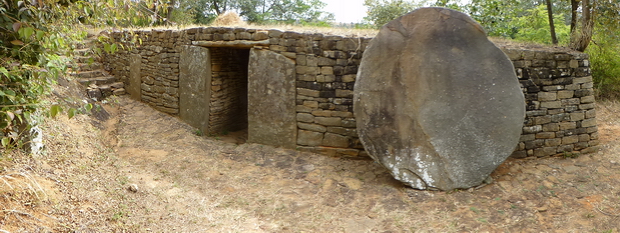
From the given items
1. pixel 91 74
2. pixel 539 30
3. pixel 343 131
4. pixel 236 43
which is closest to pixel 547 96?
pixel 343 131

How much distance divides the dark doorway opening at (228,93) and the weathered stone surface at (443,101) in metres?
2.96

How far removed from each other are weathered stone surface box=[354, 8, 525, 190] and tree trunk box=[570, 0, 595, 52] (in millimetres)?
2583

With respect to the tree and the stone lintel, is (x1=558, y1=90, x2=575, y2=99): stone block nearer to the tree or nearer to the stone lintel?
the stone lintel

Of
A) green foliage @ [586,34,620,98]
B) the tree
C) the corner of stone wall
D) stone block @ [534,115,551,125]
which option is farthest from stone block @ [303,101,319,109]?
the tree

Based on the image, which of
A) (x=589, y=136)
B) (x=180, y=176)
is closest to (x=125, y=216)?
(x=180, y=176)

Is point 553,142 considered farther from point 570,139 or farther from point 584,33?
point 584,33

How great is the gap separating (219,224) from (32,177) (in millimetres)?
1630

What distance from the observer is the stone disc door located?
19.5 feet

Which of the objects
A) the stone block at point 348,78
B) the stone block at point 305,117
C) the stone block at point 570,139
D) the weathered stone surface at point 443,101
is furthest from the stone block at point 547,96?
the stone block at point 305,117

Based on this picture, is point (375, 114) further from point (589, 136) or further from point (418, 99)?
point (589, 136)

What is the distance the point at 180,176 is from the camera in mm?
5191

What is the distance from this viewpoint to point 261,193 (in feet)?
16.0

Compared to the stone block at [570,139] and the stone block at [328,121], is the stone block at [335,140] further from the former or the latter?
the stone block at [570,139]

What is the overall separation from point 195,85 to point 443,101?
3982 millimetres
